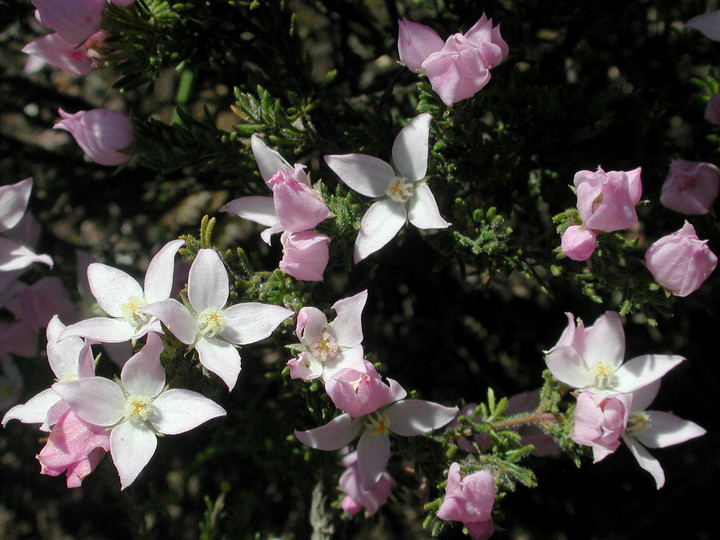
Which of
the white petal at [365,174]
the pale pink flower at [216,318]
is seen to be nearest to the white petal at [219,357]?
the pale pink flower at [216,318]

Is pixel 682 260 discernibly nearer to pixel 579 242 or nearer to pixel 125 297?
pixel 579 242

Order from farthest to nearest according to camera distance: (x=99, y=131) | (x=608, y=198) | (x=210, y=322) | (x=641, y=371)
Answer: (x=99, y=131), (x=641, y=371), (x=210, y=322), (x=608, y=198)

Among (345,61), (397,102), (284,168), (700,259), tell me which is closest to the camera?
(700,259)

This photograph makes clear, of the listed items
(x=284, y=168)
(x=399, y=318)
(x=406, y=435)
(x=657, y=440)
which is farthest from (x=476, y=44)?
(x=399, y=318)

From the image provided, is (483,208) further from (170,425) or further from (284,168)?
(170,425)

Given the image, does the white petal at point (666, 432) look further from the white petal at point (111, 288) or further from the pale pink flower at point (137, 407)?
the white petal at point (111, 288)

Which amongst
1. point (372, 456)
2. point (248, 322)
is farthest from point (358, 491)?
point (248, 322)

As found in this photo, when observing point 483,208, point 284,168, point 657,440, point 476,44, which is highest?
point 476,44
